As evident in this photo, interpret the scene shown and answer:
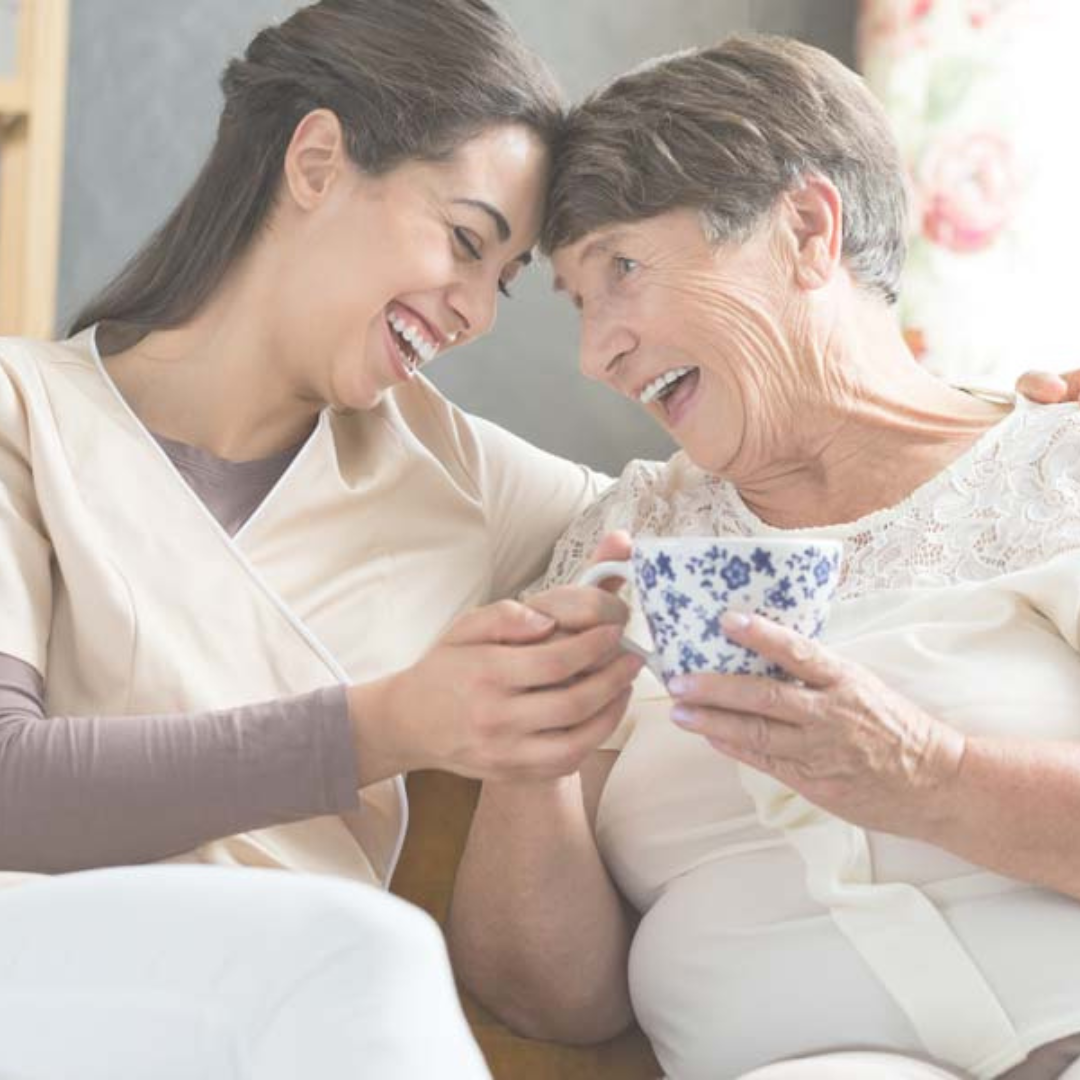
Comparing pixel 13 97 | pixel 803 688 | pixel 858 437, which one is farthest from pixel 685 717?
pixel 13 97

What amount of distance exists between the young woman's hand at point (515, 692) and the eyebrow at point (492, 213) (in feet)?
1.53

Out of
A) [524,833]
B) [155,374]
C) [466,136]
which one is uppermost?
[466,136]

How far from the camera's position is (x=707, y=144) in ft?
5.15

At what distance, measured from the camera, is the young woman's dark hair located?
63.0 inches

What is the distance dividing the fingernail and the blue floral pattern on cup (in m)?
0.02

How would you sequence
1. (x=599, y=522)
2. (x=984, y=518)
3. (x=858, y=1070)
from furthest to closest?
(x=599, y=522) → (x=984, y=518) → (x=858, y=1070)

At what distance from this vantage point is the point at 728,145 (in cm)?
157

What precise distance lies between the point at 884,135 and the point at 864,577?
449 mm

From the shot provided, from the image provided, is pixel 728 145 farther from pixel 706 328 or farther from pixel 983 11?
pixel 983 11

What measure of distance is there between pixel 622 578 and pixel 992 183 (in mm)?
1806

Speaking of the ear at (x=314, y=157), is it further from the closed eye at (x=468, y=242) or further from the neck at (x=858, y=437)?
the neck at (x=858, y=437)

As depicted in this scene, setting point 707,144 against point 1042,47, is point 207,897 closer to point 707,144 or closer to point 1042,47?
point 707,144

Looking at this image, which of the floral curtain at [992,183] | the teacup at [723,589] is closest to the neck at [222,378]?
the teacup at [723,589]

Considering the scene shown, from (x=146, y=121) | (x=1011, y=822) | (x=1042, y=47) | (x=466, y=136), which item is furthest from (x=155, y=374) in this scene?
(x=1042, y=47)
